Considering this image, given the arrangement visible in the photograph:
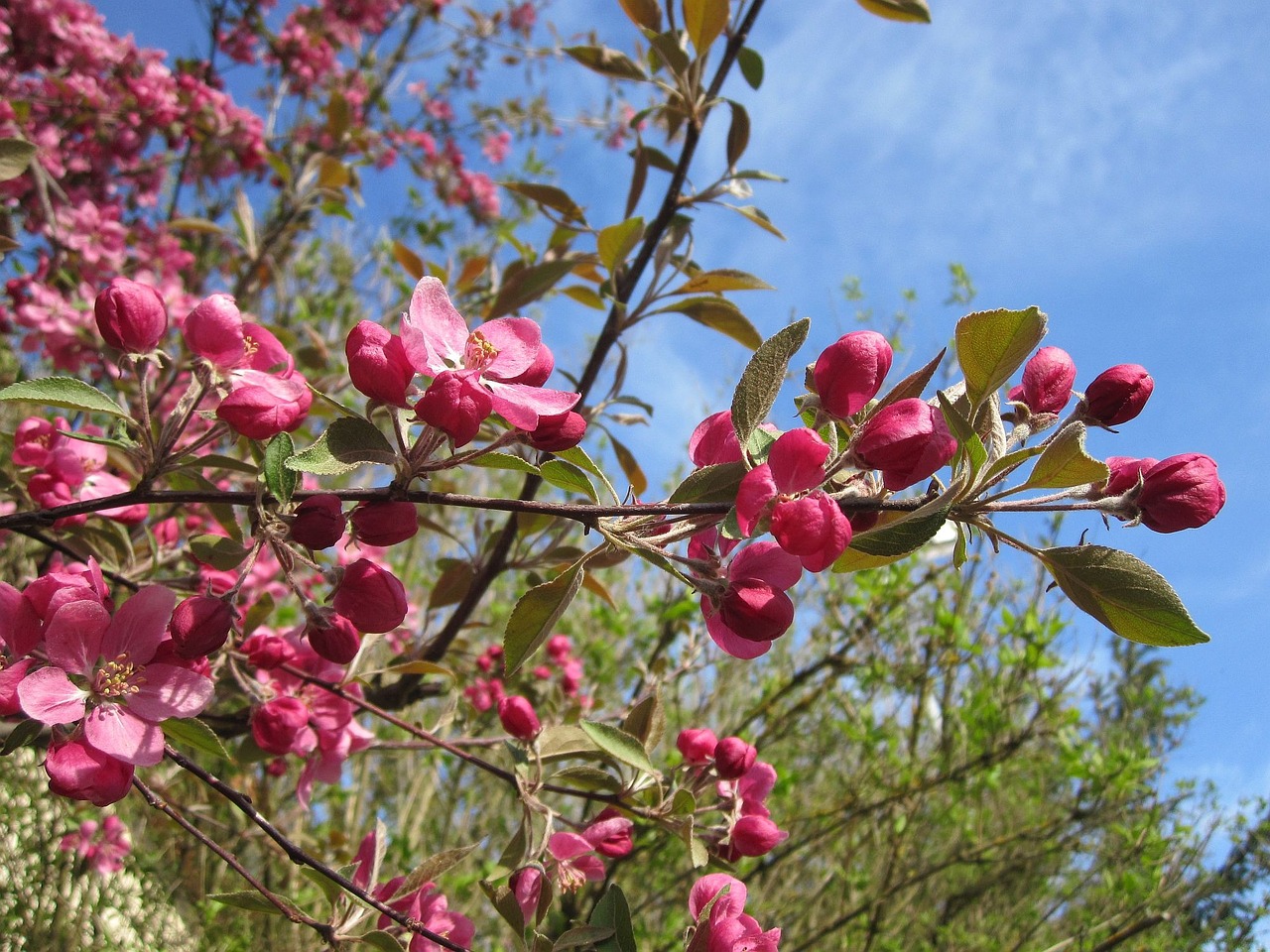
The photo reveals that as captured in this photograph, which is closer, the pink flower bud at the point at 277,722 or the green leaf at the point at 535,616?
the green leaf at the point at 535,616

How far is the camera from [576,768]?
4.13ft

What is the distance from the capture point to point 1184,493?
76cm

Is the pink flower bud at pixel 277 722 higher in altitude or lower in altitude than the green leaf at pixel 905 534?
lower

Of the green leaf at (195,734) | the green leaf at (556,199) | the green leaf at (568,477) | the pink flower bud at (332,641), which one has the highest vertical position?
the green leaf at (556,199)

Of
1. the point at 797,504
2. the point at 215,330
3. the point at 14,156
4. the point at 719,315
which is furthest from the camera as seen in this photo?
the point at 719,315

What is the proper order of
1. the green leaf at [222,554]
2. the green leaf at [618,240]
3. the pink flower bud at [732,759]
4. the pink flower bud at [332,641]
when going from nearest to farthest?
the pink flower bud at [332,641], the green leaf at [222,554], the pink flower bud at [732,759], the green leaf at [618,240]

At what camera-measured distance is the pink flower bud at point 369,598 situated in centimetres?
88

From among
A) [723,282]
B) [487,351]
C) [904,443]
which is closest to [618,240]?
[723,282]

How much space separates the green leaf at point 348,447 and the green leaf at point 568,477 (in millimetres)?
147

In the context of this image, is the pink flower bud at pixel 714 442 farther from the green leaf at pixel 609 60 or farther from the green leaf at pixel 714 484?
the green leaf at pixel 609 60

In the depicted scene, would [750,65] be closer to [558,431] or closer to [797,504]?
[558,431]

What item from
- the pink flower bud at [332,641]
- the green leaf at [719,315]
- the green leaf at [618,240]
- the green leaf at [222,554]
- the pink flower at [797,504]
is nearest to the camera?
the pink flower at [797,504]

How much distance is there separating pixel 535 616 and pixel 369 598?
0.56 feet

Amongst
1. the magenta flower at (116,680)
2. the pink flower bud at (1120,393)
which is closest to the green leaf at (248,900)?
the magenta flower at (116,680)
